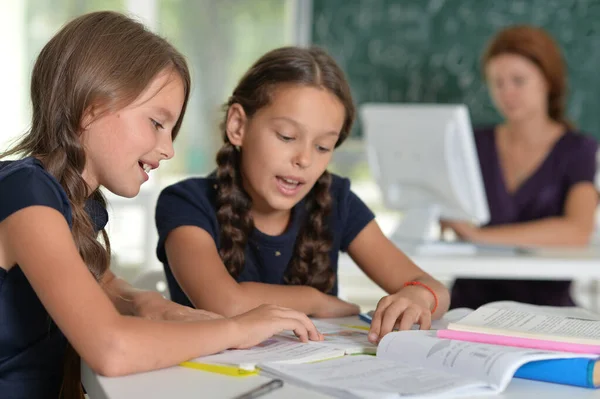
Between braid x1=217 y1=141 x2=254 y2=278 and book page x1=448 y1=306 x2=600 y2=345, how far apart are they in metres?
0.59

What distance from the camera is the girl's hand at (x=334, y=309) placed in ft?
5.43

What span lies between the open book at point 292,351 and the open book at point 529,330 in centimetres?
15

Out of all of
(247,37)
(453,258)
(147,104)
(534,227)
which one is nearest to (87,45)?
(147,104)

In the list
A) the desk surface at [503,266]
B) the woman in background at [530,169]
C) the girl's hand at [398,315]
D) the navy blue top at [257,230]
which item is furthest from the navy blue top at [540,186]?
the girl's hand at [398,315]

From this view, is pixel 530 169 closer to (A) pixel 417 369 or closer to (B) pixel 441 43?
(B) pixel 441 43

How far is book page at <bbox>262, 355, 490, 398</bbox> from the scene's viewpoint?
1.01 m

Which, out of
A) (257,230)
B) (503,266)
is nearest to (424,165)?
(503,266)

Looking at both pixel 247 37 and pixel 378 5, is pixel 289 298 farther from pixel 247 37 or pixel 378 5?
pixel 247 37

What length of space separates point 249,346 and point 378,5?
3559mm

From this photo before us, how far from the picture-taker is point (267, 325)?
48.3 inches

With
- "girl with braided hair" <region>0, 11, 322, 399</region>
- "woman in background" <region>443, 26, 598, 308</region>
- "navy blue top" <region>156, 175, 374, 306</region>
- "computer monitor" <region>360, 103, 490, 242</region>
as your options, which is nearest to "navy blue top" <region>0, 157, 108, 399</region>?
"girl with braided hair" <region>0, 11, 322, 399</region>

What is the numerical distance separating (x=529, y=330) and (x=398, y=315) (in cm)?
24

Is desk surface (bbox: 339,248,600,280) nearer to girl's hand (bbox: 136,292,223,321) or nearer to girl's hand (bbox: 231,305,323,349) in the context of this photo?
girl's hand (bbox: 136,292,223,321)

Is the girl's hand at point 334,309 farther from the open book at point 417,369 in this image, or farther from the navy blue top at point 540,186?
the navy blue top at point 540,186
